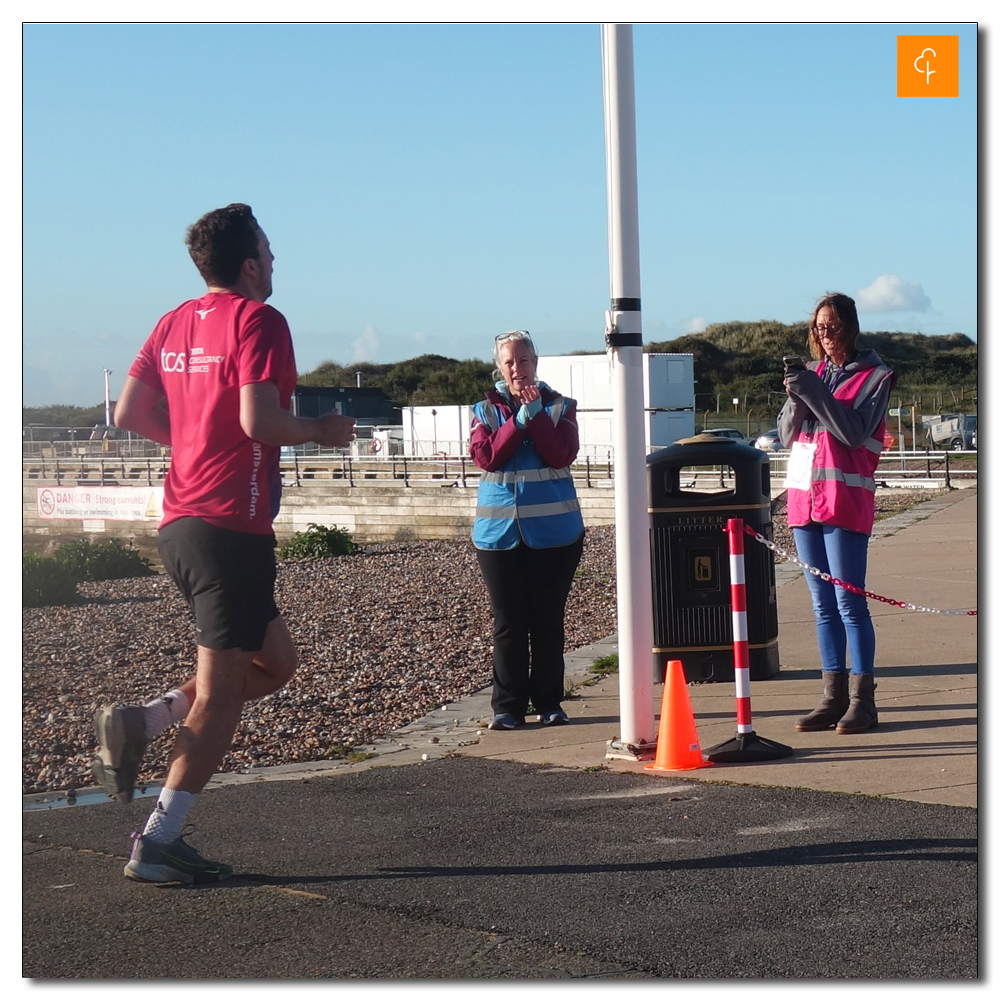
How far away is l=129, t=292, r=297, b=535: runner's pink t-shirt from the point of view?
11.8 feet

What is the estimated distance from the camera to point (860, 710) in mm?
5672

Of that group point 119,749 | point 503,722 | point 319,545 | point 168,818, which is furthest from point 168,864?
point 319,545

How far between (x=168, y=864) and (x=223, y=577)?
0.85 metres

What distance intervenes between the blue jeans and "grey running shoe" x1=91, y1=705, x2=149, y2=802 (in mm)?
2983

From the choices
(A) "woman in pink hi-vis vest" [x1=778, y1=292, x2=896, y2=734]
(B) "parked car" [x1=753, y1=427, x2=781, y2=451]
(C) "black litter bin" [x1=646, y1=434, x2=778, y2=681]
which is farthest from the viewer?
(B) "parked car" [x1=753, y1=427, x2=781, y2=451]

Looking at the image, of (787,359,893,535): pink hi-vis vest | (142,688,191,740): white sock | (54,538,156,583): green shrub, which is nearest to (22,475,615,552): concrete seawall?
(54,538,156,583): green shrub

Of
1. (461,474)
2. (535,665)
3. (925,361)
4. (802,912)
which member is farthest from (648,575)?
(461,474)

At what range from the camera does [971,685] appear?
6594 mm

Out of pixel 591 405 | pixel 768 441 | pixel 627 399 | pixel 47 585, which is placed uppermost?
pixel 591 405

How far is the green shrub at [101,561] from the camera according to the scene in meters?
16.9

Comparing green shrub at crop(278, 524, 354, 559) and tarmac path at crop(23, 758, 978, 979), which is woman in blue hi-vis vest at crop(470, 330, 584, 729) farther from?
green shrub at crop(278, 524, 354, 559)

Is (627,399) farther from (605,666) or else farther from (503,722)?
(605,666)

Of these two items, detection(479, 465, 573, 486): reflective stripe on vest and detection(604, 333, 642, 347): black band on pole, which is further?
detection(479, 465, 573, 486): reflective stripe on vest

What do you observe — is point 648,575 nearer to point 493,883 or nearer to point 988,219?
point 493,883
